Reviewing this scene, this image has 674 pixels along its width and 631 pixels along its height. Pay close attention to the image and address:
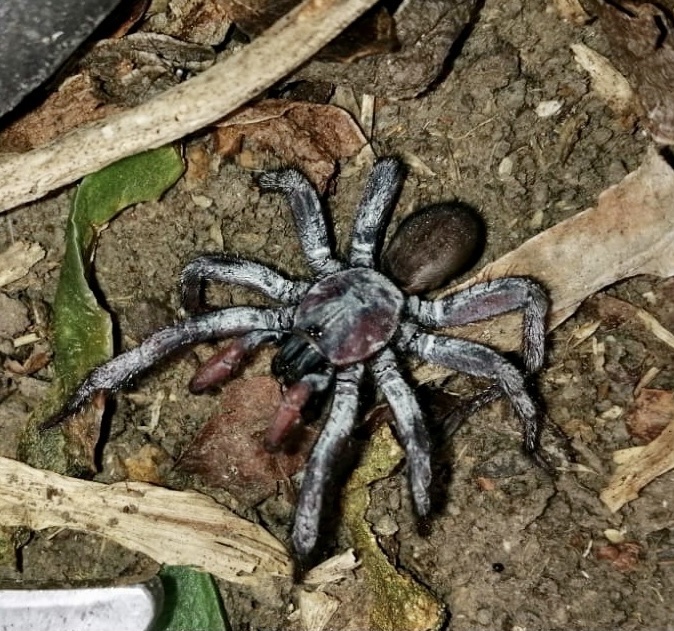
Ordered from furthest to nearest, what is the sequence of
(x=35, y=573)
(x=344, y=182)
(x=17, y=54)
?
(x=344, y=182) → (x=35, y=573) → (x=17, y=54)

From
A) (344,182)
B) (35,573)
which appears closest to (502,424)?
(344,182)

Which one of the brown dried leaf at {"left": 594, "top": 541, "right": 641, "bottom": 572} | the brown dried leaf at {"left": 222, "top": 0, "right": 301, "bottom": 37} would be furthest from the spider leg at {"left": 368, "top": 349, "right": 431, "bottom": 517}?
the brown dried leaf at {"left": 222, "top": 0, "right": 301, "bottom": 37}

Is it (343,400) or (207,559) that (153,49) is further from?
(207,559)

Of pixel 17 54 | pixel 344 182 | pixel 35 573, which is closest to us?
pixel 17 54

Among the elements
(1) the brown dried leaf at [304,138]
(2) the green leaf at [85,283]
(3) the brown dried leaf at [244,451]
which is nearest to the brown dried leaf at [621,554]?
(3) the brown dried leaf at [244,451]

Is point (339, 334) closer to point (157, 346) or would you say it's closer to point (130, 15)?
point (157, 346)

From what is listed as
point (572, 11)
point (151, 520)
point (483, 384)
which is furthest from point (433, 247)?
point (151, 520)

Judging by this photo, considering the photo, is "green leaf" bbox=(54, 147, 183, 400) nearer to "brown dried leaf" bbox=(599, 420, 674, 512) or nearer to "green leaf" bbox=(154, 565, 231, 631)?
"green leaf" bbox=(154, 565, 231, 631)

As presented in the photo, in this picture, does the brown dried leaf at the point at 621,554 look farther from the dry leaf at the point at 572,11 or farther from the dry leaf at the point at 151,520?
the dry leaf at the point at 572,11
